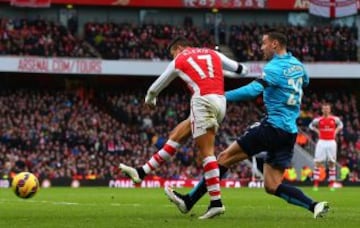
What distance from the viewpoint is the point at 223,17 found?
155 feet

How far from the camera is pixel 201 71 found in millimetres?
11578

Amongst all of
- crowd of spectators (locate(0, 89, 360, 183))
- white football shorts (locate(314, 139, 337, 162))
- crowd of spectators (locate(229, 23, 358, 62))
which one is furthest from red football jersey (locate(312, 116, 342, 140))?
crowd of spectators (locate(229, 23, 358, 62))

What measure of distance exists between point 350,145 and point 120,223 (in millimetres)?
28215

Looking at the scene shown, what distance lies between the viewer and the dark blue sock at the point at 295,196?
10961 millimetres

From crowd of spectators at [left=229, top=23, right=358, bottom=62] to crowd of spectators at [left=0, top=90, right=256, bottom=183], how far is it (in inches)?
113

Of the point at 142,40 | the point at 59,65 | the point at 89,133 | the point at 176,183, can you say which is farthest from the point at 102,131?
the point at 176,183

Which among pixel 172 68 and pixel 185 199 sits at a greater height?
pixel 172 68

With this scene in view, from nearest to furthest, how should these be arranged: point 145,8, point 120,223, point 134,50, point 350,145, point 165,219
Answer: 1. point 120,223
2. point 165,219
3. point 350,145
4. point 134,50
5. point 145,8

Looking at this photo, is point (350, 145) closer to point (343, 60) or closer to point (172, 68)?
point (343, 60)

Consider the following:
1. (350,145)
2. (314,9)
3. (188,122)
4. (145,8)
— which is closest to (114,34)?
(145,8)

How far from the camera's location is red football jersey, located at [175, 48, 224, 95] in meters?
11.5

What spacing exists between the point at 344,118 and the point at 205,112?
30.1m

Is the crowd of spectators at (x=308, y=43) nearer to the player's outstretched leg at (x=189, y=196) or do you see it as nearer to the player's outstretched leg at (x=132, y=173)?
the player's outstretched leg at (x=132, y=173)

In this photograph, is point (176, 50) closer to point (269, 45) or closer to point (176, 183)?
point (269, 45)
